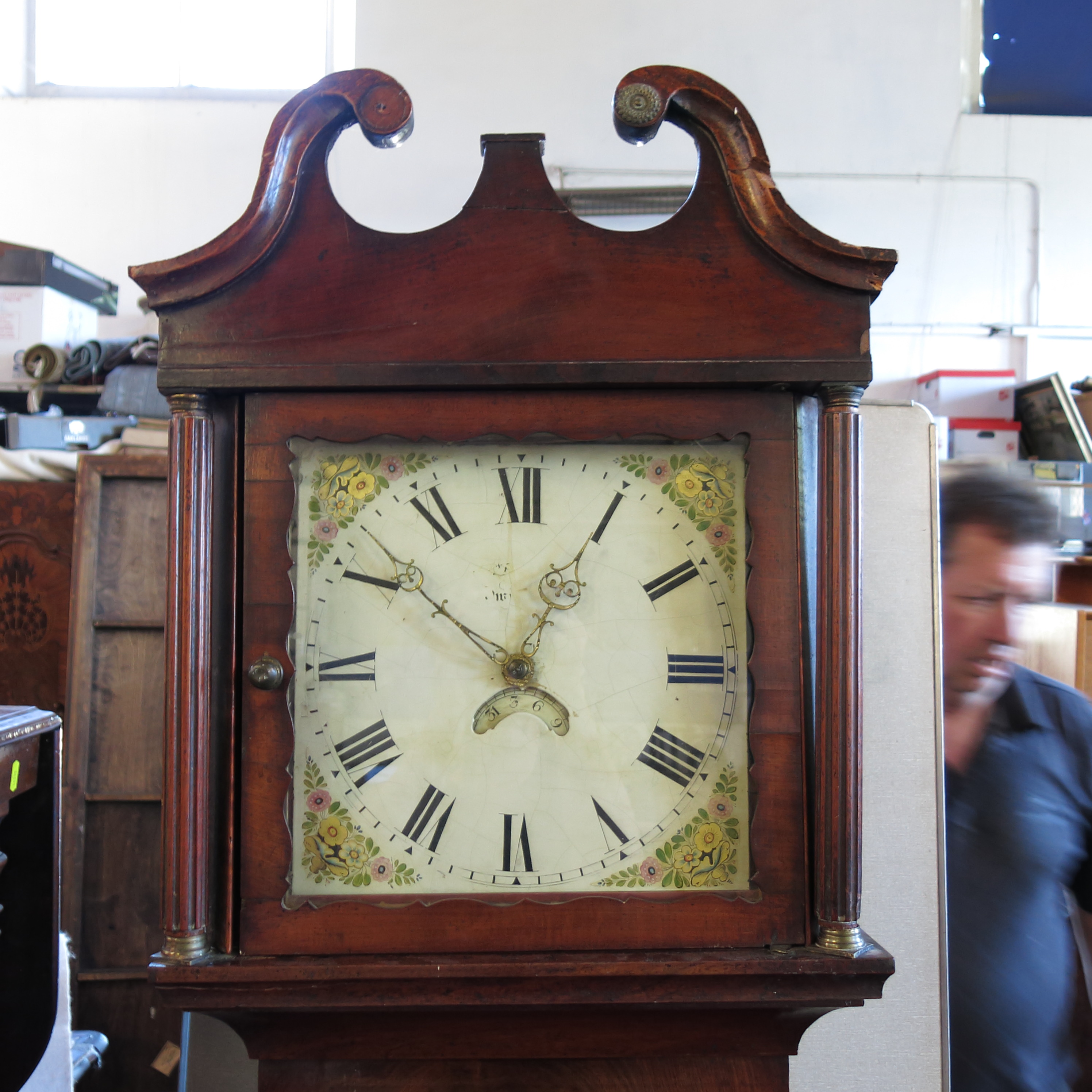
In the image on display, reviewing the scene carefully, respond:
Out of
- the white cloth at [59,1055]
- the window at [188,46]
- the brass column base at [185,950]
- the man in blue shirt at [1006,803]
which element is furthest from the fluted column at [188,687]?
the window at [188,46]

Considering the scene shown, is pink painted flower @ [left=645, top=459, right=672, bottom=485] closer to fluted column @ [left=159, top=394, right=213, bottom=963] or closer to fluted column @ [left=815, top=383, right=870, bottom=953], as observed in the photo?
fluted column @ [left=815, top=383, right=870, bottom=953]

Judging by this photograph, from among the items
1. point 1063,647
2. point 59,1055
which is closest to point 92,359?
point 59,1055

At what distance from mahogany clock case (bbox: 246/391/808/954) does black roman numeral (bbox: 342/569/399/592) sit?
0.15ft

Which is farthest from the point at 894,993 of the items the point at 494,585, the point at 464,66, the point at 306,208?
the point at 464,66

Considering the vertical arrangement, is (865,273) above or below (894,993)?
above

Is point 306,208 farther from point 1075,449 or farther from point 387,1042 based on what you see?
point 1075,449

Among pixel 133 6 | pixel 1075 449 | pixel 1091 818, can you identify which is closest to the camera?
pixel 1091 818

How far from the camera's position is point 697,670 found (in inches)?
27.0

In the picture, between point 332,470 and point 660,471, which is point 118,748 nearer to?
point 332,470

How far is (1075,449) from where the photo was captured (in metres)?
3.14

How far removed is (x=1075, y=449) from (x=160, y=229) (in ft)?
→ 12.2

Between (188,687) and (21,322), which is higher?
(21,322)

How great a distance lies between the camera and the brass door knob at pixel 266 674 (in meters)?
0.66

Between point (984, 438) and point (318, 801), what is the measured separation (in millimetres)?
3273
